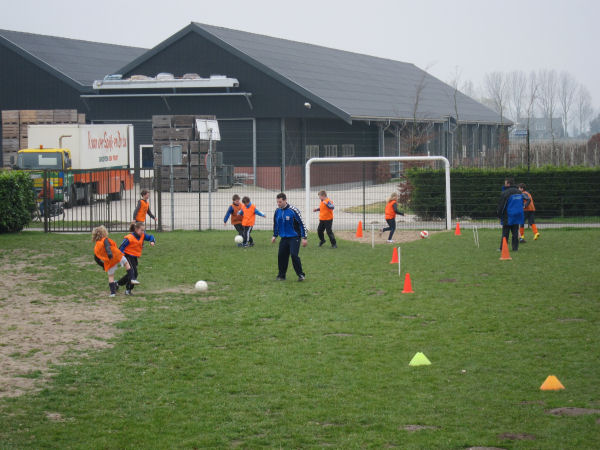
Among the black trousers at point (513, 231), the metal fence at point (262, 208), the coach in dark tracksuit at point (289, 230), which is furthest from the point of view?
the metal fence at point (262, 208)

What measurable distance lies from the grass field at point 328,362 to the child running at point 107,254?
21.5 inches

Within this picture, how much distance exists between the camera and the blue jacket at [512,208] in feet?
60.9

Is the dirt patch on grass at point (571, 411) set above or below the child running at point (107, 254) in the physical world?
below

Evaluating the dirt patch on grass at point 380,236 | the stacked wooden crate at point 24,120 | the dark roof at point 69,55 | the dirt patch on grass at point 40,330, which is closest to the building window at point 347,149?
the stacked wooden crate at point 24,120

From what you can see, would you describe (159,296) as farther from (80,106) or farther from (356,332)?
(80,106)

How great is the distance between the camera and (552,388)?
8.27 metres

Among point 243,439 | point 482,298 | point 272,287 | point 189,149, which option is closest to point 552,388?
point 243,439

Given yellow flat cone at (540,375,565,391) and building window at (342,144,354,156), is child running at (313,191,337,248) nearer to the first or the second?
yellow flat cone at (540,375,565,391)

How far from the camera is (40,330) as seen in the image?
11.6 metres

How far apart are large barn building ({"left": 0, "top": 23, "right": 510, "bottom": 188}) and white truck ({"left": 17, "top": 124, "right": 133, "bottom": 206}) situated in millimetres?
6946

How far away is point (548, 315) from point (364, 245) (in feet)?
32.0

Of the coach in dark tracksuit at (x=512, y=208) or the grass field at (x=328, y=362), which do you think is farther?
the coach in dark tracksuit at (x=512, y=208)

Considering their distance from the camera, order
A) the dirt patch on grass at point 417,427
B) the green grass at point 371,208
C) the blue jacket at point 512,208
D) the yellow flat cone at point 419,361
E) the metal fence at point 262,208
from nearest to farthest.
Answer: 1. the dirt patch on grass at point 417,427
2. the yellow flat cone at point 419,361
3. the blue jacket at point 512,208
4. the metal fence at point 262,208
5. the green grass at point 371,208

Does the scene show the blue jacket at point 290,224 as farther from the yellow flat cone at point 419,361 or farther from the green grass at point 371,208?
the green grass at point 371,208
